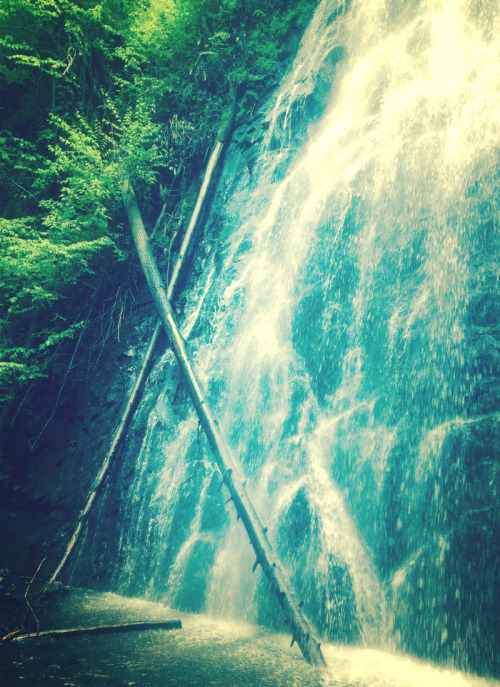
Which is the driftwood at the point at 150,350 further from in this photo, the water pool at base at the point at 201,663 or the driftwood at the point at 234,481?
the water pool at base at the point at 201,663

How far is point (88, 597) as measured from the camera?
5.91 metres

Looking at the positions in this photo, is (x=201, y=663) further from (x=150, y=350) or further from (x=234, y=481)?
(x=150, y=350)

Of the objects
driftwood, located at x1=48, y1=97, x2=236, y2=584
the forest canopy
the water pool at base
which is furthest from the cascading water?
the forest canopy

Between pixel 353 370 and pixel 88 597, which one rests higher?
pixel 353 370

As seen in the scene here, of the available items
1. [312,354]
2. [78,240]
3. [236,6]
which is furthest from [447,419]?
[236,6]

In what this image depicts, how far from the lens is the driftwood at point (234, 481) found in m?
4.00

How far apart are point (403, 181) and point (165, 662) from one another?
6.84 meters

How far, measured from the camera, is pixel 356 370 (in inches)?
217

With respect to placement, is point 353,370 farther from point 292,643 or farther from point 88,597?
point 88,597

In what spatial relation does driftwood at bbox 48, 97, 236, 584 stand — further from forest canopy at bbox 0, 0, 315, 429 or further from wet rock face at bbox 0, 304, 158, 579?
forest canopy at bbox 0, 0, 315, 429

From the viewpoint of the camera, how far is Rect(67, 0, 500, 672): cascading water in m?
4.27

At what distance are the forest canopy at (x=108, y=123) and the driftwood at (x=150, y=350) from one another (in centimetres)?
54

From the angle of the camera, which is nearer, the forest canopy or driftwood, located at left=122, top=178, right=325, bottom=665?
driftwood, located at left=122, top=178, right=325, bottom=665

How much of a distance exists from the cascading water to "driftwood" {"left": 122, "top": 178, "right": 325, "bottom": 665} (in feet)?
1.39
